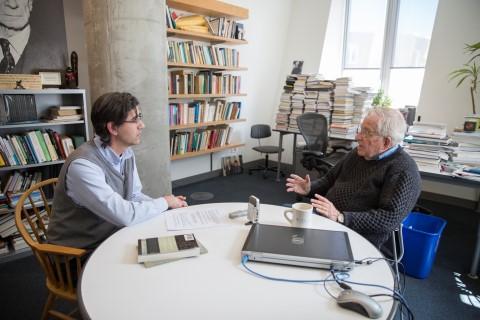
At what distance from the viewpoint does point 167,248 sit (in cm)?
112

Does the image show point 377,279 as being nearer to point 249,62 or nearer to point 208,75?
point 208,75

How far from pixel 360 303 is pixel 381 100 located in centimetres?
416

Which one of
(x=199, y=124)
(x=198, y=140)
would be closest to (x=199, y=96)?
(x=199, y=124)

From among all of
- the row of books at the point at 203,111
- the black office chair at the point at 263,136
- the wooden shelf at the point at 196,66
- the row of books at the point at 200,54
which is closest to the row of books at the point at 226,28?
the row of books at the point at 200,54

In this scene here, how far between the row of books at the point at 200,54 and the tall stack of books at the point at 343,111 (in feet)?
4.74

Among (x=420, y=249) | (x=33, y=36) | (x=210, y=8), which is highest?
(x=210, y=8)

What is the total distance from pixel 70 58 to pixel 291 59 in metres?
3.48

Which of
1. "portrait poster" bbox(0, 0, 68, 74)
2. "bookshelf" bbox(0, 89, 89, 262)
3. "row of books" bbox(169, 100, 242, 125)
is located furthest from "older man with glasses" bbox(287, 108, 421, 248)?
"portrait poster" bbox(0, 0, 68, 74)

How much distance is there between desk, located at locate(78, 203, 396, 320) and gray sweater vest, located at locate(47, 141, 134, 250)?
10.1 inches

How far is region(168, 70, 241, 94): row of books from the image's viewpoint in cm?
368

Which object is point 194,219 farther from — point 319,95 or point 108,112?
point 319,95

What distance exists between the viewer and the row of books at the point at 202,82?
145 inches

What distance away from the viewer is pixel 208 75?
3.99m

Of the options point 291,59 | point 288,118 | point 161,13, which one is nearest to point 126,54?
point 161,13
